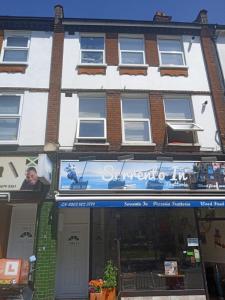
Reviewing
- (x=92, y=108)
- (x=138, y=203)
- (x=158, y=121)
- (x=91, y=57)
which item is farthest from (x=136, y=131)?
(x=91, y=57)

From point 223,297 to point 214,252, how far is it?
1462 mm

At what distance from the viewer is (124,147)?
10383mm

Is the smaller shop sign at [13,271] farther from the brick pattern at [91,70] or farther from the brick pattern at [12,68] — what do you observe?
the brick pattern at [91,70]

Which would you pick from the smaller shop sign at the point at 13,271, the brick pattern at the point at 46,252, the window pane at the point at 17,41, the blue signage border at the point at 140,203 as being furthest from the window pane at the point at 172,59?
the smaller shop sign at the point at 13,271

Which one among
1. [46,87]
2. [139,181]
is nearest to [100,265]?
[139,181]

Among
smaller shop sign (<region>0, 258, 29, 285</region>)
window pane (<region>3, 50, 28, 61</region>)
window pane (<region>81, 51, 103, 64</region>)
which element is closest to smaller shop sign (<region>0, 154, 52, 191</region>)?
smaller shop sign (<region>0, 258, 29, 285</region>)

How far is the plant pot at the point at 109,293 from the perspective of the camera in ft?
27.4

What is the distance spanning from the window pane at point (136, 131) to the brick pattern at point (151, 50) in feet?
8.56

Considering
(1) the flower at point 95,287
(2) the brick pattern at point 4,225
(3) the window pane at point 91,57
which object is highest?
(3) the window pane at point 91,57

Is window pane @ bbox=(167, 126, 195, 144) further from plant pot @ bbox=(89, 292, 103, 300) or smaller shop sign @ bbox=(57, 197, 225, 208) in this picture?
plant pot @ bbox=(89, 292, 103, 300)

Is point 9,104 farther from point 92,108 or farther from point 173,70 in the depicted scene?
point 173,70

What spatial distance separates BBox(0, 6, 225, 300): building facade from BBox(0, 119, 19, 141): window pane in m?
0.05

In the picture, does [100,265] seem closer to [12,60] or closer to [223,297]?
[223,297]

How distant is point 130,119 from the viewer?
434 inches
